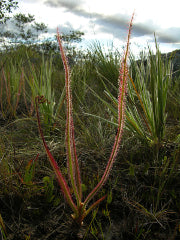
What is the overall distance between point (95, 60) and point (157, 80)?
215 cm

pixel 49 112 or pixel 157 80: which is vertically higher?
pixel 157 80

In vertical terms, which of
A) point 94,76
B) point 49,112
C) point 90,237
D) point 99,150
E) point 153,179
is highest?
point 94,76

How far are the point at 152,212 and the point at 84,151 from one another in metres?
0.61

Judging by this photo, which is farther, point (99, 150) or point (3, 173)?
point (99, 150)

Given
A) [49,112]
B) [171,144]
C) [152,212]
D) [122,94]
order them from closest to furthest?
1. [122,94]
2. [152,212]
3. [171,144]
4. [49,112]

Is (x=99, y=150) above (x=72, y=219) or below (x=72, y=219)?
above

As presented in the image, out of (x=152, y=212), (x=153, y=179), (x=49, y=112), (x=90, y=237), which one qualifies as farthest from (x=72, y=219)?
(x=49, y=112)

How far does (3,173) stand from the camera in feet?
3.71

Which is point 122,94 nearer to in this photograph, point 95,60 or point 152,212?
point 152,212

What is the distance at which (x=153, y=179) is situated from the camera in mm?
1201

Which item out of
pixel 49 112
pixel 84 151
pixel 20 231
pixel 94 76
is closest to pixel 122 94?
pixel 20 231

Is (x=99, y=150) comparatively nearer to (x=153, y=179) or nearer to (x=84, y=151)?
(x=84, y=151)

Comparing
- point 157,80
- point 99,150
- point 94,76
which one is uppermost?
point 94,76

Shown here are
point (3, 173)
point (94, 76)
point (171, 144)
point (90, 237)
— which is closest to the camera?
point (90, 237)
